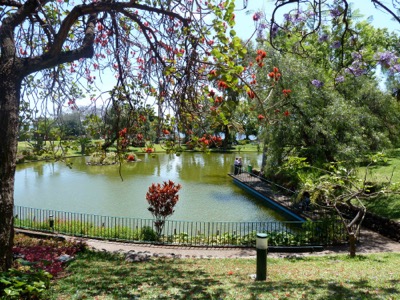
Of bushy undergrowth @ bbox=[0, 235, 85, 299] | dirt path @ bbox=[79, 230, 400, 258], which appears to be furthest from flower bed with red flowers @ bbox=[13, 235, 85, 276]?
dirt path @ bbox=[79, 230, 400, 258]

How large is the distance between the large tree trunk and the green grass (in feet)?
3.90

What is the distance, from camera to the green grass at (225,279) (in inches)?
197

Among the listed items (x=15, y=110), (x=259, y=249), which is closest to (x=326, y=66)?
(x=259, y=249)

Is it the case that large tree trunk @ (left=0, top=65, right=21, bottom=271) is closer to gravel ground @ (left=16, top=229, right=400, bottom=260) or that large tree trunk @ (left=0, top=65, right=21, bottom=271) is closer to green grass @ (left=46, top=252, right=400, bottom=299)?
green grass @ (left=46, top=252, right=400, bottom=299)

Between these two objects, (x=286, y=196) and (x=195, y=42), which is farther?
(x=286, y=196)

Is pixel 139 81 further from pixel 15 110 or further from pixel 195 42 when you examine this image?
pixel 15 110

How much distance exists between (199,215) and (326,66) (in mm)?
8520

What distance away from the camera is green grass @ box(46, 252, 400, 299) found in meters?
5.00

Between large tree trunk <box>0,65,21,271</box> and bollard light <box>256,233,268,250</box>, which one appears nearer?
large tree trunk <box>0,65,21,271</box>

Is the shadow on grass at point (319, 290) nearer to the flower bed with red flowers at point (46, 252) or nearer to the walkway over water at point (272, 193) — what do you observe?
the flower bed with red flowers at point (46, 252)

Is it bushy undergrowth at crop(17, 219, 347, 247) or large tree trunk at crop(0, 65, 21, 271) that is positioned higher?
large tree trunk at crop(0, 65, 21, 271)

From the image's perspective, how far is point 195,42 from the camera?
5.36 metres

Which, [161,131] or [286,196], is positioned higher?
[161,131]

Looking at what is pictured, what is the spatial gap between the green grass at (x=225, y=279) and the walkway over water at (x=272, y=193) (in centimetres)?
622
